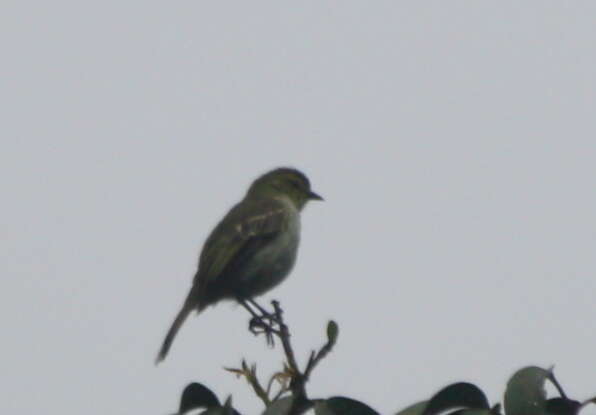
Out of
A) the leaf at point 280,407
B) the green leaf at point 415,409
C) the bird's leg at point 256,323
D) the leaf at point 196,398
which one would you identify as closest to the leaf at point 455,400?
the green leaf at point 415,409

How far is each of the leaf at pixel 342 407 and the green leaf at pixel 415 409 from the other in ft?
0.27

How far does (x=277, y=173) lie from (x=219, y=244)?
1752 mm

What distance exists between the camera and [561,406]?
2742 mm

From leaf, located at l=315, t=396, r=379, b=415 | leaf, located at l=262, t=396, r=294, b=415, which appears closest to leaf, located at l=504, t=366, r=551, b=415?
leaf, located at l=315, t=396, r=379, b=415

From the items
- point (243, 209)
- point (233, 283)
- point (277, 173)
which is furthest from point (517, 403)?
point (277, 173)

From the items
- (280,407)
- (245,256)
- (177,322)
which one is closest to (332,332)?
(280,407)

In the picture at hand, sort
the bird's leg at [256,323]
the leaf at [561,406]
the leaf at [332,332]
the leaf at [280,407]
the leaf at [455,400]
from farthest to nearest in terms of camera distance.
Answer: the bird's leg at [256,323]
the leaf at [332,332]
the leaf at [280,407]
the leaf at [455,400]
the leaf at [561,406]

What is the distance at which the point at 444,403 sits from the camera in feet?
9.31

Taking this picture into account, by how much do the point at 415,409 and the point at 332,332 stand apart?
96 centimetres

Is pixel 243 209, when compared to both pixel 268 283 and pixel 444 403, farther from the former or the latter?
pixel 444 403

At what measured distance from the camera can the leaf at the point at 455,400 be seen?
283 centimetres

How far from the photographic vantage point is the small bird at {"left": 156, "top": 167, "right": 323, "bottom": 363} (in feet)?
27.2

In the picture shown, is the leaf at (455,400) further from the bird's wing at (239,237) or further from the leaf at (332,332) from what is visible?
the bird's wing at (239,237)

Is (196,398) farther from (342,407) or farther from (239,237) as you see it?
(239,237)
